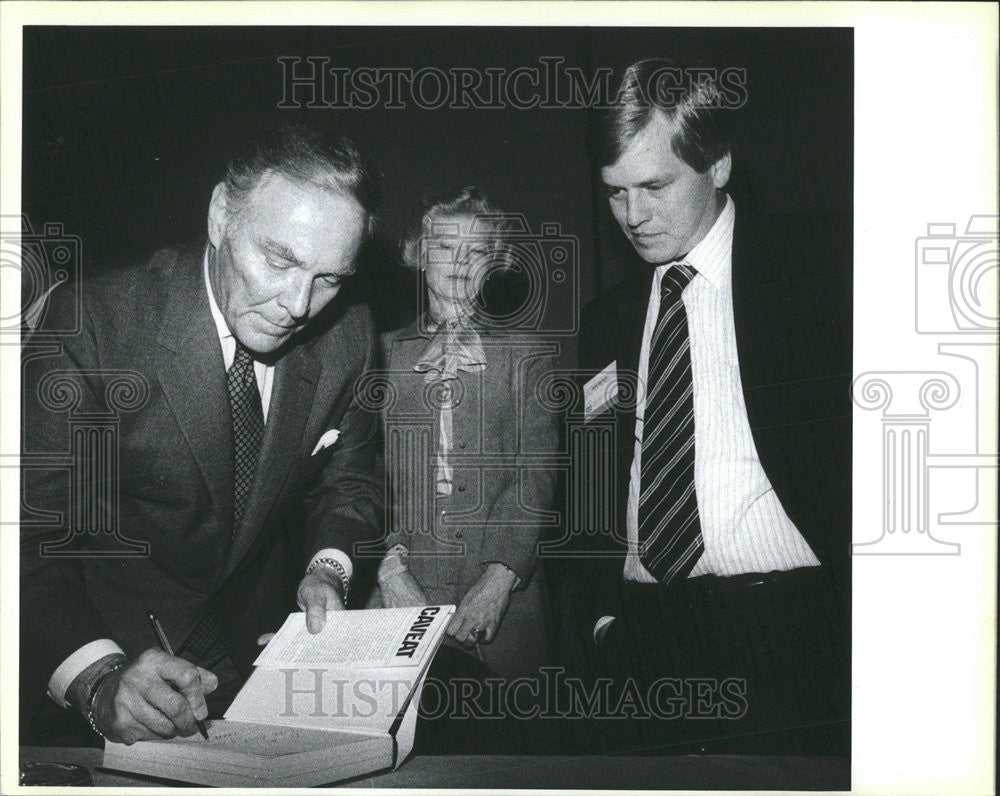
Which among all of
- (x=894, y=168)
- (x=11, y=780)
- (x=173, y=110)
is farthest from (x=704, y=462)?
(x=11, y=780)

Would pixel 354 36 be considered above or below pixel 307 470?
above

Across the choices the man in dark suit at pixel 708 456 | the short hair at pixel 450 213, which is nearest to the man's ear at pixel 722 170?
the man in dark suit at pixel 708 456

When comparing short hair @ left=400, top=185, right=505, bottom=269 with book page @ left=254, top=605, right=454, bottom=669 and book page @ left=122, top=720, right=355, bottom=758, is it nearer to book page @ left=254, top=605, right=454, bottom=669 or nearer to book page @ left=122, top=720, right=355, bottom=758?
book page @ left=254, top=605, right=454, bottom=669

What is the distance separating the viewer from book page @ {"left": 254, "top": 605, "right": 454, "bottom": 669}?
7.53 ft

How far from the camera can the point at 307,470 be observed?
2359 mm

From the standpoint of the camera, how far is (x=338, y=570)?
2.35 metres

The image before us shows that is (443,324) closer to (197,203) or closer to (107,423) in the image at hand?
(197,203)

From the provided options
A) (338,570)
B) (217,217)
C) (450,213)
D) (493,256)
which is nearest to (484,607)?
(338,570)

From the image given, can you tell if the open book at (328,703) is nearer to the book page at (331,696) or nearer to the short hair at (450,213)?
the book page at (331,696)

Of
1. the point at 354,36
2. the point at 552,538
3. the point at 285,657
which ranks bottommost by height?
the point at 285,657

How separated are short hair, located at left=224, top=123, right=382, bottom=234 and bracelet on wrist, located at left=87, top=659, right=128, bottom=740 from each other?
41.2 inches

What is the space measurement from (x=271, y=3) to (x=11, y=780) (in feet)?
6.16

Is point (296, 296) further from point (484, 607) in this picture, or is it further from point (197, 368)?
point (484, 607)

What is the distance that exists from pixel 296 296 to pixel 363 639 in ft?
2.56
